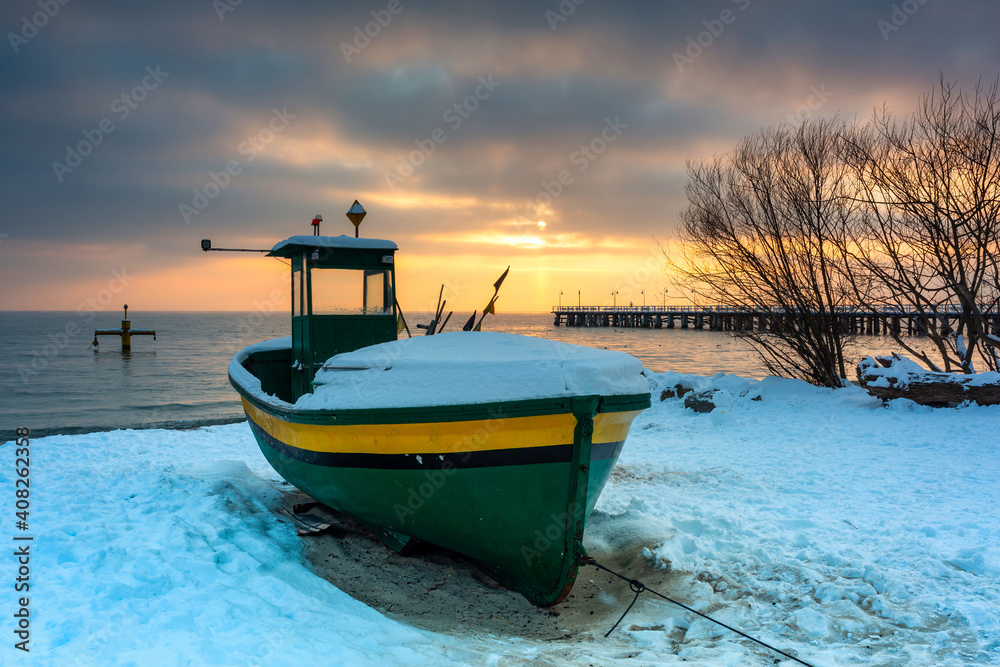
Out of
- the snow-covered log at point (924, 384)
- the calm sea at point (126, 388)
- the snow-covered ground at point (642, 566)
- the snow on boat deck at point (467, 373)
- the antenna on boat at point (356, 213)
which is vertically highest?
the antenna on boat at point (356, 213)

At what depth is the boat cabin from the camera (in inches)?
243

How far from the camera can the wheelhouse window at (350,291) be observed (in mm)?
6238

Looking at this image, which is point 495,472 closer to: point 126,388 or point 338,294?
point 338,294

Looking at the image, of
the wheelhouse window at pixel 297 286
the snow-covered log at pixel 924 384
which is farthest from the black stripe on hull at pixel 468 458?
the snow-covered log at pixel 924 384

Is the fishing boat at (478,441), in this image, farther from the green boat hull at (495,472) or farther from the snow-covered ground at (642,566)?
the snow-covered ground at (642,566)

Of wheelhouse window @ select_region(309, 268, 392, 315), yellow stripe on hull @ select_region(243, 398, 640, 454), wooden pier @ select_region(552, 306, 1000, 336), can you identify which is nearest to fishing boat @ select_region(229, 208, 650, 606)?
yellow stripe on hull @ select_region(243, 398, 640, 454)

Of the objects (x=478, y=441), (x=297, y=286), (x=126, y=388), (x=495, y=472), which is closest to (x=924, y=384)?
(x=495, y=472)

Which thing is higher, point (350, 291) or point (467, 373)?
point (350, 291)

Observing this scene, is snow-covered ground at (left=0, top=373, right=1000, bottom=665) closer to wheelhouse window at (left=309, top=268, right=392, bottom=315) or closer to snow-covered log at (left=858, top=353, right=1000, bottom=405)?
snow-covered log at (left=858, top=353, right=1000, bottom=405)

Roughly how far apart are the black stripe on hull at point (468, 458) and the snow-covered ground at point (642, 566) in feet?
3.01

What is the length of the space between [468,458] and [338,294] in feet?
9.93

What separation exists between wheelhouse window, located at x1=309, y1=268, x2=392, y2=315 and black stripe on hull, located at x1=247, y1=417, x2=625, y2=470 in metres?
1.95

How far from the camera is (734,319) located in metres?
16.8

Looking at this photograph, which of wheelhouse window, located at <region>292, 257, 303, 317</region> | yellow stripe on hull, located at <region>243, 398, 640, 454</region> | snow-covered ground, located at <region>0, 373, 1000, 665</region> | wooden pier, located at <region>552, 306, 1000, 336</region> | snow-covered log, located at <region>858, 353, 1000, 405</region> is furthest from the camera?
wooden pier, located at <region>552, 306, 1000, 336</region>
